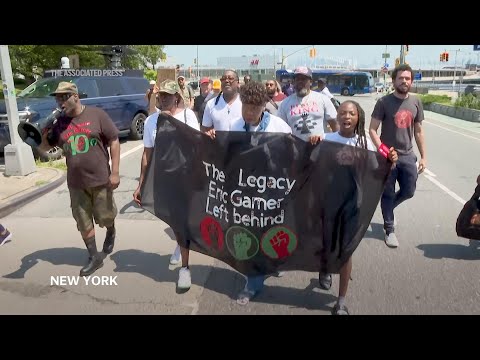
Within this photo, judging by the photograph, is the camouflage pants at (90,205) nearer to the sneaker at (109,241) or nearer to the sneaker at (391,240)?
the sneaker at (109,241)

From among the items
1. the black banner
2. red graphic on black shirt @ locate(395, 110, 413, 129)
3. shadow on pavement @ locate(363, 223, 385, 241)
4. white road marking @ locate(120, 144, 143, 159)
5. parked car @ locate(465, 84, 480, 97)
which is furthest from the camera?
parked car @ locate(465, 84, 480, 97)

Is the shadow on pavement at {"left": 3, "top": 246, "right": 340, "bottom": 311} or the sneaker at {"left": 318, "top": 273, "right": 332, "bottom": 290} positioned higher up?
the sneaker at {"left": 318, "top": 273, "right": 332, "bottom": 290}

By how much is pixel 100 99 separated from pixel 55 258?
724cm

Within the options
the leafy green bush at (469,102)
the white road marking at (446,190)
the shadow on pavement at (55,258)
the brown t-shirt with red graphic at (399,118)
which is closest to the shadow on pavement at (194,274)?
the shadow on pavement at (55,258)

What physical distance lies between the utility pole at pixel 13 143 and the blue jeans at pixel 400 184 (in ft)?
19.9

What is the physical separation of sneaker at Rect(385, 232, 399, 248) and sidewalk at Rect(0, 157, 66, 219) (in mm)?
5103

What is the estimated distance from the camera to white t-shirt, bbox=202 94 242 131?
4.60m

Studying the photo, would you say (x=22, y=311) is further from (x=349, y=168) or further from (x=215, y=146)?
(x=349, y=168)

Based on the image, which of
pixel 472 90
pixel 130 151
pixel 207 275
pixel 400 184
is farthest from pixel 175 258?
pixel 472 90

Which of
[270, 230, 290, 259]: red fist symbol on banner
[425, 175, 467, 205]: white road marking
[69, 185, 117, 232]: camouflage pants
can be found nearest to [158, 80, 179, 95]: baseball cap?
[69, 185, 117, 232]: camouflage pants

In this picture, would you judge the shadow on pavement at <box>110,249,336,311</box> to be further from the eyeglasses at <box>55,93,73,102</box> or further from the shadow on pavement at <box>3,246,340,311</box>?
the eyeglasses at <box>55,93,73,102</box>

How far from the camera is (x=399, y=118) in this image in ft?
15.1

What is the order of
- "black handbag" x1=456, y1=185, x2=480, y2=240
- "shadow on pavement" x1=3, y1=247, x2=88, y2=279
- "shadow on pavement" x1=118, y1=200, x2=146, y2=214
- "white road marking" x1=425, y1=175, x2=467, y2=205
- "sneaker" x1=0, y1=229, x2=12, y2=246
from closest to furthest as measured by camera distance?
"black handbag" x1=456, y1=185, x2=480, y2=240
"shadow on pavement" x1=3, y1=247, x2=88, y2=279
"sneaker" x1=0, y1=229, x2=12, y2=246
"shadow on pavement" x1=118, y1=200, x2=146, y2=214
"white road marking" x1=425, y1=175, x2=467, y2=205

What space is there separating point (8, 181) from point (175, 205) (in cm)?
472
